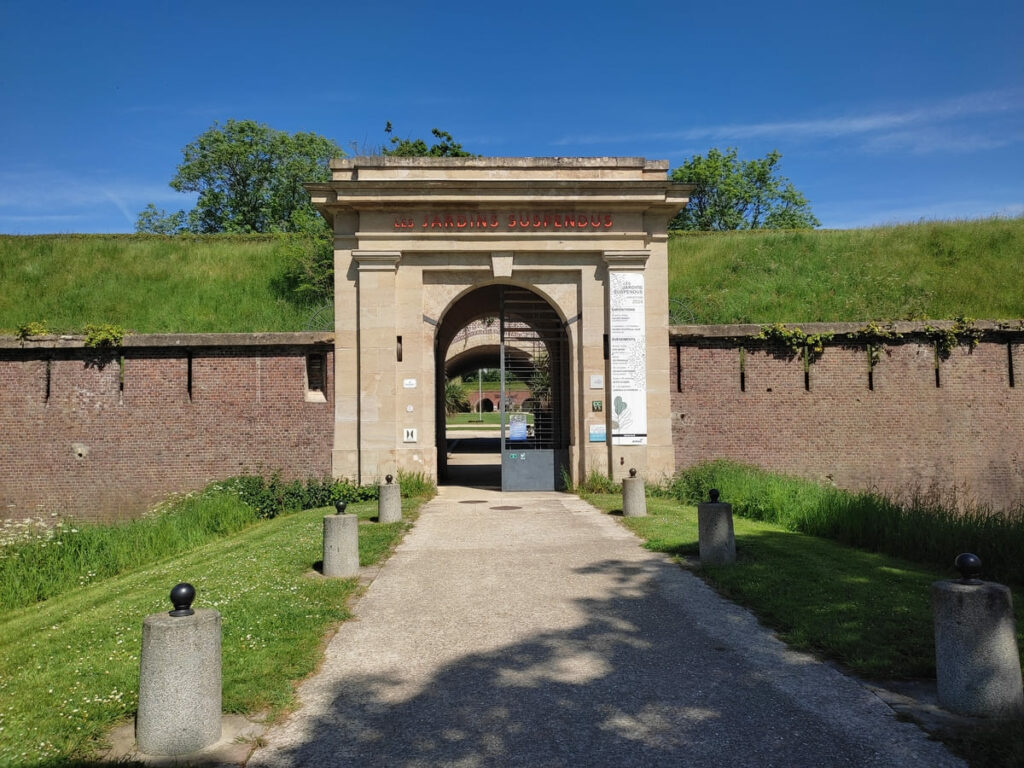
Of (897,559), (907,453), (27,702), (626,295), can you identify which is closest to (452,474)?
(626,295)

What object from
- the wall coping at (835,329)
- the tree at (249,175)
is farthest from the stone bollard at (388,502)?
the tree at (249,175)

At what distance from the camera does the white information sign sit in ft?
46.7

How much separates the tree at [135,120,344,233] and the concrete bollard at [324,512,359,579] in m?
40.0

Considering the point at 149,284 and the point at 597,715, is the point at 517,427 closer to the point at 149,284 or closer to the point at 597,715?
the point at 597,715

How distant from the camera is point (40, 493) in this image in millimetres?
14164

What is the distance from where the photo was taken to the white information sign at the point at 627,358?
46.7 feet

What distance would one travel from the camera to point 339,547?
24.4 ft

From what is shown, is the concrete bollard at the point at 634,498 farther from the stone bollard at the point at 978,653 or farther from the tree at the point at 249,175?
the tree at the point at 249,175

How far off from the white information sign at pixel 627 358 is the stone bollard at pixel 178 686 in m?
11.0

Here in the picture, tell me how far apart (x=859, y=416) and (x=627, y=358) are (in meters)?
5.21

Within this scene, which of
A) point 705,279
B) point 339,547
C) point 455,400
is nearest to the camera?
point 339,547

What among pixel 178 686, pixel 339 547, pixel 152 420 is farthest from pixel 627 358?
pixel 178 686

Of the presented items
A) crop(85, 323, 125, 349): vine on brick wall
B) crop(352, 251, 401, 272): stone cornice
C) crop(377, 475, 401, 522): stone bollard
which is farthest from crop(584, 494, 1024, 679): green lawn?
crop(85, 323, 125, 349): vine on brick wall

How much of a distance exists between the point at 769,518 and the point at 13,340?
14.6 meters
